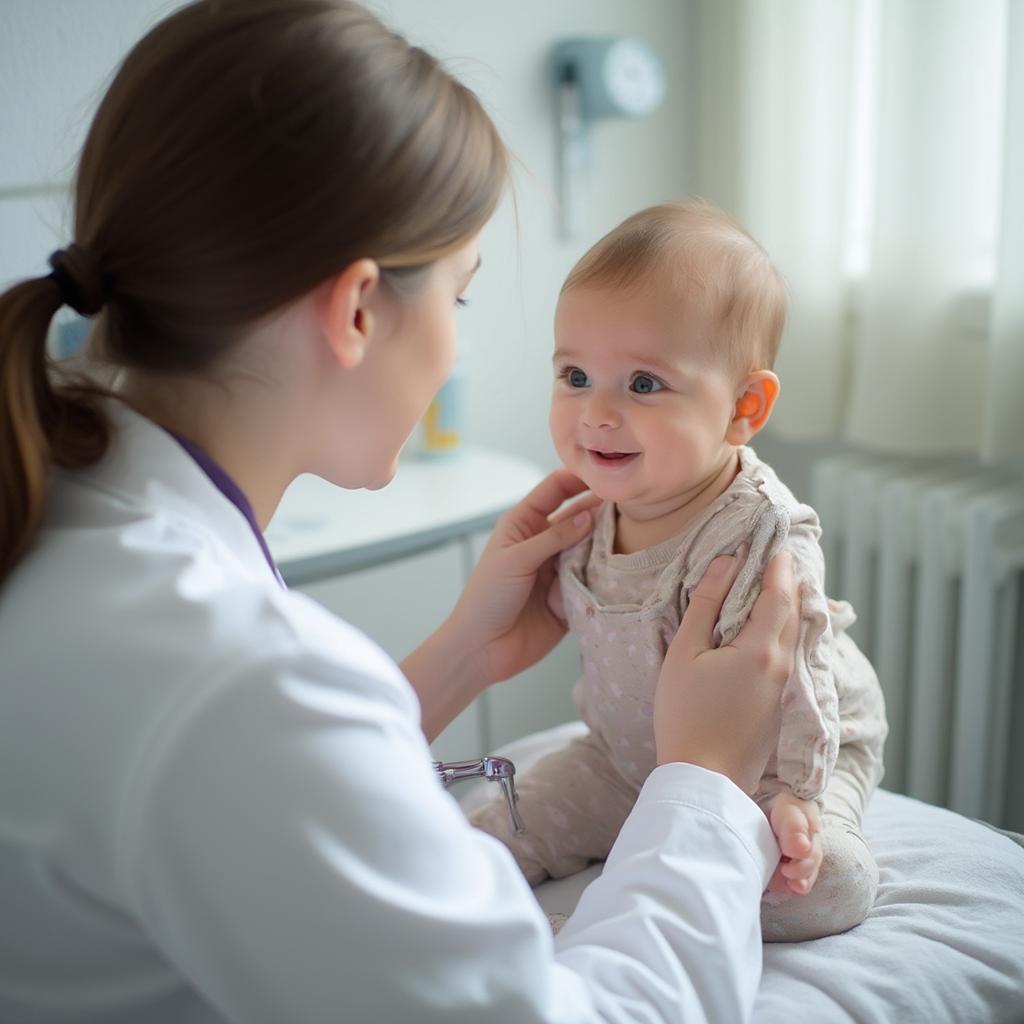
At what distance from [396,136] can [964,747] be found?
151 centimetres

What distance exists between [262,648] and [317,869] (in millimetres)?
126

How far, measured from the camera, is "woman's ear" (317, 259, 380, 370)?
792mm

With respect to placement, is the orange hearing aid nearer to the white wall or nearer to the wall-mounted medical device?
the white wall

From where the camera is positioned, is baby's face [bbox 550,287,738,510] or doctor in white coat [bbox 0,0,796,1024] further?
baby's face [bbox 550,287,738,510]

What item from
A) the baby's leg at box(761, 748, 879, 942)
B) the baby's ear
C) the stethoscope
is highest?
the baby's ear

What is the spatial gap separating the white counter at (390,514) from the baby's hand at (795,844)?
2.68 ft

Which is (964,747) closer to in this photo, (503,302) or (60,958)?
(503,302)

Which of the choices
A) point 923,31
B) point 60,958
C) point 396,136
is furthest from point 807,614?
point 923,31

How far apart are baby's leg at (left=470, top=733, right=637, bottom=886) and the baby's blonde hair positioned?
1.49 ft

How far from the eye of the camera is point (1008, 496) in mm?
1842

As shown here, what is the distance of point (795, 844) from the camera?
3.04ft

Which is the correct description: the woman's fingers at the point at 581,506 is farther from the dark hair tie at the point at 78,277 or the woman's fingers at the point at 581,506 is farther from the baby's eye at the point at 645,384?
the dark hair tie at the point at 78,277

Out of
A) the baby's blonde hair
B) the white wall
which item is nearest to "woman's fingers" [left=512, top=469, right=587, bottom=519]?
the baby's blonde hair

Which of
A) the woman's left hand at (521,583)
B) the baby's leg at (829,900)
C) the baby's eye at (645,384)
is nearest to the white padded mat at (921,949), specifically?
the baby's leg at (829,900)
